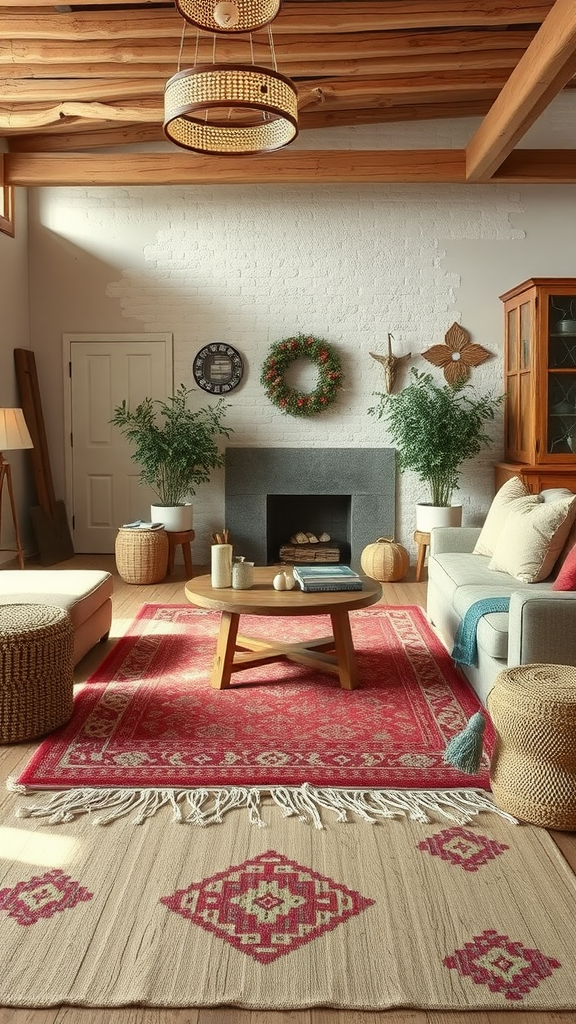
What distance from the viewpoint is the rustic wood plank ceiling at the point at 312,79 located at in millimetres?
4848

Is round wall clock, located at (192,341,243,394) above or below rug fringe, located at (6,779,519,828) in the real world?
above

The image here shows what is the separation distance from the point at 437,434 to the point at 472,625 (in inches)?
122

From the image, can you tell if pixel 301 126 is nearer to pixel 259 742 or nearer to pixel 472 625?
pixel 472 625

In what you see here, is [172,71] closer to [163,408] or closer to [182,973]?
[163,408]

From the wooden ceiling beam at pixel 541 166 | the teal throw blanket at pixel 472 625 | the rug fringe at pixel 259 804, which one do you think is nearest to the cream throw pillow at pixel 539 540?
the teal throw blanket at pixel 472 625

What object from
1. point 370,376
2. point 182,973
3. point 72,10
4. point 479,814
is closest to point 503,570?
point 479,814

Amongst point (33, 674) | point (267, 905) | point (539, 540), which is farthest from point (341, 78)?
point (267, 905)

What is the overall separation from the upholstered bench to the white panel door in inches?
110

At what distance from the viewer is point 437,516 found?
6.59 metres

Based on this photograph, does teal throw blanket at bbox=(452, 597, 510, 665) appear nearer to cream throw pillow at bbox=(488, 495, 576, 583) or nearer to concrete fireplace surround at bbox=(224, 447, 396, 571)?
cream throw pillow at bbox=(488, 495, 576, 583)

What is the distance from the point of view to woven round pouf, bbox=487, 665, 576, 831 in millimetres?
2535

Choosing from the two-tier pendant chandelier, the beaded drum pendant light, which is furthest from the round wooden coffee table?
the beaded drum pendant light

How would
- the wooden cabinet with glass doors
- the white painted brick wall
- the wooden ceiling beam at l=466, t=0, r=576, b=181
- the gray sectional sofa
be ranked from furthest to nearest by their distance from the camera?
1. the white painted brick wall
2. the wooden cabinet with glass doors
3. the wooden ceiling beam at l=466, t=0, r=576, b=181
4. the gray sectional sofa

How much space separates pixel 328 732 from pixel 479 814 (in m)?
0.78
